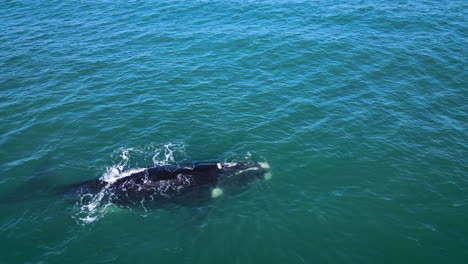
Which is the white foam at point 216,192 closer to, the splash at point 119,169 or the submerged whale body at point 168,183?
the submerged whale body at point 168,183

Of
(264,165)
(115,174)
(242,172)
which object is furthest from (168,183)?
(264,165)

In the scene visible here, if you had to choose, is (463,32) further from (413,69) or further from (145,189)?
(145,189)

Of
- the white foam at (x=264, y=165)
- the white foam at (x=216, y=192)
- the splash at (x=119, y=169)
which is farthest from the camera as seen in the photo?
the white foam at (x=264, y=165)

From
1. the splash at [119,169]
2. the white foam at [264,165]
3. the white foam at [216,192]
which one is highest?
the splash at [119,169]

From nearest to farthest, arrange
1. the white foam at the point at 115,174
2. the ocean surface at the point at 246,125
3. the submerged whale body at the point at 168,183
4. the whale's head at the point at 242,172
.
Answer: the ocean surface at the point at 246,125
the submerged whale body at the point at 168,183
the white foam at the point at 115,174
the whale's head at the point at 242,172

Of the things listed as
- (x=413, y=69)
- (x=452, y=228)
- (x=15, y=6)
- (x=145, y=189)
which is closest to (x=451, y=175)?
(x=452, y=228)

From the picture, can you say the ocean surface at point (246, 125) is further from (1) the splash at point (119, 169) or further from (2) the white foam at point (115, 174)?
(2) the white foam at point (115, 174)

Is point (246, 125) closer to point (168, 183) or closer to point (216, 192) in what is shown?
point (216, 192)

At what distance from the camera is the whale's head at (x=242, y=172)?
101ft

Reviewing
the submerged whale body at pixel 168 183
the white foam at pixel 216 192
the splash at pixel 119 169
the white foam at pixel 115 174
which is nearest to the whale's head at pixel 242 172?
the submerged whale body at pixel 168 183

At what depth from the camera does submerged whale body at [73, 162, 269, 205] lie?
29.2 metres

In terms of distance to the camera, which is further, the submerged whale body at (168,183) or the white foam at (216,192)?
the white foam at (216,192)

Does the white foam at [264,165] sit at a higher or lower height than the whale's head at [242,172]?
lower

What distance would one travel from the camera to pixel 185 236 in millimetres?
26328
